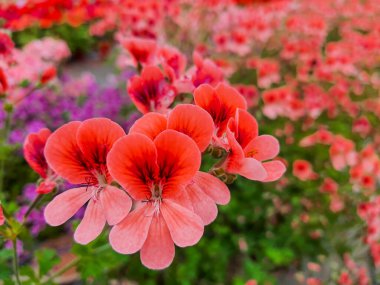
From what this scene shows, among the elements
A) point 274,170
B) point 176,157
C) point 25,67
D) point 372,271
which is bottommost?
point 372,271

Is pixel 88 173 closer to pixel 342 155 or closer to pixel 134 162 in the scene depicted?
pixel 134 162

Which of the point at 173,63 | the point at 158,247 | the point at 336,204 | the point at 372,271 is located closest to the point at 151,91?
the point at 173,63

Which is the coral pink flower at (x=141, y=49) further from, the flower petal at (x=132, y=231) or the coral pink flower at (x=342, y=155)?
the coral pink flower at (x=342, y=155)

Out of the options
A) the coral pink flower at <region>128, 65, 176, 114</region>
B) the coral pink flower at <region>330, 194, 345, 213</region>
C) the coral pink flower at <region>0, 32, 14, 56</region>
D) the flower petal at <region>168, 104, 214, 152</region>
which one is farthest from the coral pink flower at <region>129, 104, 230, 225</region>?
the coral pink flower at <region>330, 194, 345, 213</region>

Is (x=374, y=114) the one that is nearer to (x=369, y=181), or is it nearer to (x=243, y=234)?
(x=369, y=181)

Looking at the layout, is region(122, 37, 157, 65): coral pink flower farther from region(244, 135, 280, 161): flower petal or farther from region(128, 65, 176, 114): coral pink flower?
region(244, 135, 280, 161): flower petal

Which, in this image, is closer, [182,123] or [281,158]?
[182,123]

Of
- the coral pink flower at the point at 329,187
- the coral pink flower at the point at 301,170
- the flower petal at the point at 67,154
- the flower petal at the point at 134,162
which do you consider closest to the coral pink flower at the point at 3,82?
the flower petal at the point at 67,154
